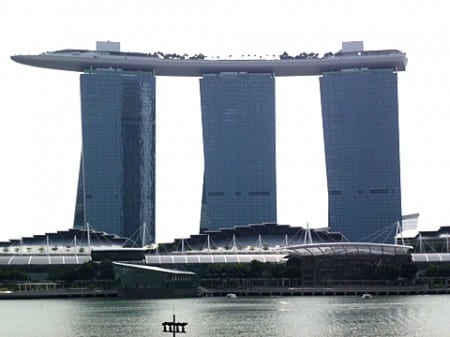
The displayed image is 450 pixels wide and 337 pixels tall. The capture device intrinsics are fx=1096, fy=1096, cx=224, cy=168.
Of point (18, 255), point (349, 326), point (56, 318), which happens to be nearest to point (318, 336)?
point (349, 326)

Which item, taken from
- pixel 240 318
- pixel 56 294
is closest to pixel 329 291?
pixel 56 294

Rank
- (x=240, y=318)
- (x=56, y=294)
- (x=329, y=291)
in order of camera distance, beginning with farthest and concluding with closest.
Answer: (x=56, y=294) < (x=329, y=291) < (x=240, y=318)

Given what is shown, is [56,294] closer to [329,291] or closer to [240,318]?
[329,291]

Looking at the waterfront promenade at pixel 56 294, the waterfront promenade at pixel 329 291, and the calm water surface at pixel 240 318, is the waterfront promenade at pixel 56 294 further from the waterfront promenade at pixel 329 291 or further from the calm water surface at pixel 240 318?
the calm water surface at pixel 240 318

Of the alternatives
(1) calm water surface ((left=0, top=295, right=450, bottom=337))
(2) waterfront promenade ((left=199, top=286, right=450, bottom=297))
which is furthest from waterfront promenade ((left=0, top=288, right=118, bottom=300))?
(1) calm water surface ((left=0, top=295, right=450, bottom=337))

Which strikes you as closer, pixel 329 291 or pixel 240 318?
pixel 240 318

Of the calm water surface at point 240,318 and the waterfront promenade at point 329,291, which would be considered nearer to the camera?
the calm water surface at point 240,318

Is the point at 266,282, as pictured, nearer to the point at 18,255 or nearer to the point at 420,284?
the point at 420,284

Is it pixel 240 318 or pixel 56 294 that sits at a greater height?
pixel 240 318

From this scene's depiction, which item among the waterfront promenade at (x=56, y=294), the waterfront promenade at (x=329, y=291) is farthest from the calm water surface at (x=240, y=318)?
the waterfront promenade at (x=56, y=294)
